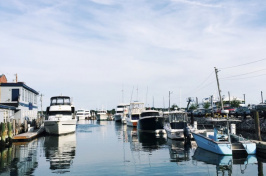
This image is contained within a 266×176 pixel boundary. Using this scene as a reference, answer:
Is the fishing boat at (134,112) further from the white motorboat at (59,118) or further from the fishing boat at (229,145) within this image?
the fishing boat at (229,145)

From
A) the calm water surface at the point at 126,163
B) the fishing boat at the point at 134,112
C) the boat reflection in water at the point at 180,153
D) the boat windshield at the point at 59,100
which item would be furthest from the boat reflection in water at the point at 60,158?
the fishing boat at the point at 134,112

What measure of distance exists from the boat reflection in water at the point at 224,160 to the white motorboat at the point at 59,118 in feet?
77.6

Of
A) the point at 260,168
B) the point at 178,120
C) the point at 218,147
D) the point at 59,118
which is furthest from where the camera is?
the point at 59,118

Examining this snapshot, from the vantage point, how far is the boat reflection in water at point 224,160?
64.4 ft

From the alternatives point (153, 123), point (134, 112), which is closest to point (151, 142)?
point (153, 123)

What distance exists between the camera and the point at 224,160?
22.1 meters

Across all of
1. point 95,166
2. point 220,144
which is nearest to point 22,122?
point 95,166

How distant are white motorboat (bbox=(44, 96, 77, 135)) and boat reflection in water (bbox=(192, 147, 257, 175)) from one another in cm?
2365

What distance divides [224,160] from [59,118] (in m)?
27.2

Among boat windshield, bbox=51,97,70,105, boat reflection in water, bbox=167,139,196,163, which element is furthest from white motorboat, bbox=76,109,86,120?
boat reflection in water, bbox=167,139,196,163

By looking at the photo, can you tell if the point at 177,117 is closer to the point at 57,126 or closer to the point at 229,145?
the point at 229,145

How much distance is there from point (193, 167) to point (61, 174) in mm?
8614

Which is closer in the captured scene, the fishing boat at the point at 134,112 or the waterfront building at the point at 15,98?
the waterfront building at the point at 15,98

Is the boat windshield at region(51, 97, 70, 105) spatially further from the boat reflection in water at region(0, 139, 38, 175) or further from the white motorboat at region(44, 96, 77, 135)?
the boat reflection in water at region(0, 139, 38, 175)
